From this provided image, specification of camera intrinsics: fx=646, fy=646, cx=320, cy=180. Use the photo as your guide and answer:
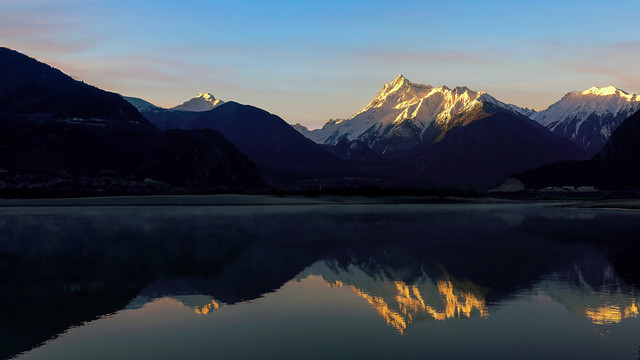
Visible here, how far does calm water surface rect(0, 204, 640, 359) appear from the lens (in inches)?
855

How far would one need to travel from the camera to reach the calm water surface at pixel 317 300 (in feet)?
71.3

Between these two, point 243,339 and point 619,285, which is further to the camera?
point 619,285

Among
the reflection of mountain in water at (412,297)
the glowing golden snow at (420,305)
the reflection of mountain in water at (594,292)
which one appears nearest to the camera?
the glowing golden snow at (420,305)

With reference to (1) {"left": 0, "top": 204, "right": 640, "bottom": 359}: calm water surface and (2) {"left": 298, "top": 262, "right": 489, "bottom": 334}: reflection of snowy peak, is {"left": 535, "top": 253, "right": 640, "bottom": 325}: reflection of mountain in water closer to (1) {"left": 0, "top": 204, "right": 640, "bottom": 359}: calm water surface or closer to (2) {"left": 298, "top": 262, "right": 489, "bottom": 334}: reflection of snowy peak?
(1) {"left": 0, "top": 204, "right": 640, "bottom": 359}: calm water surface

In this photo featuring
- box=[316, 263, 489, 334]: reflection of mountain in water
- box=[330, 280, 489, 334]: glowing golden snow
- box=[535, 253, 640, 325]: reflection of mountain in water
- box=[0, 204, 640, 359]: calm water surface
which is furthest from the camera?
box=[535, 253, 640, 325]: reflection of mountain in water

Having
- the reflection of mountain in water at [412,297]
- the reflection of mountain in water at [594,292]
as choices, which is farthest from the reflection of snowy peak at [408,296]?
the reflection of mountain in water at [594,292]

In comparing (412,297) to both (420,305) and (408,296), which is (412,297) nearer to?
(408,296)

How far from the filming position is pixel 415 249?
5228 centimetres

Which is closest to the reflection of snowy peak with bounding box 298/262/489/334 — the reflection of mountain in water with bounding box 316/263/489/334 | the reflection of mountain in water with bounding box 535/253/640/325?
the reflection of mountain in water with bounding box 316/263/489/334

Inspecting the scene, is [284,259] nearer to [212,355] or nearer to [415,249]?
[415,249]

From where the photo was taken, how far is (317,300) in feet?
101

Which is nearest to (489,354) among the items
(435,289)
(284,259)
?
(435,289)

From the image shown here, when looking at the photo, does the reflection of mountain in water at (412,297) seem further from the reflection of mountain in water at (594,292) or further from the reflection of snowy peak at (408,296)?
the reflection of mountain in water at (594,292)

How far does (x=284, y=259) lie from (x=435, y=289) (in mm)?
15977
